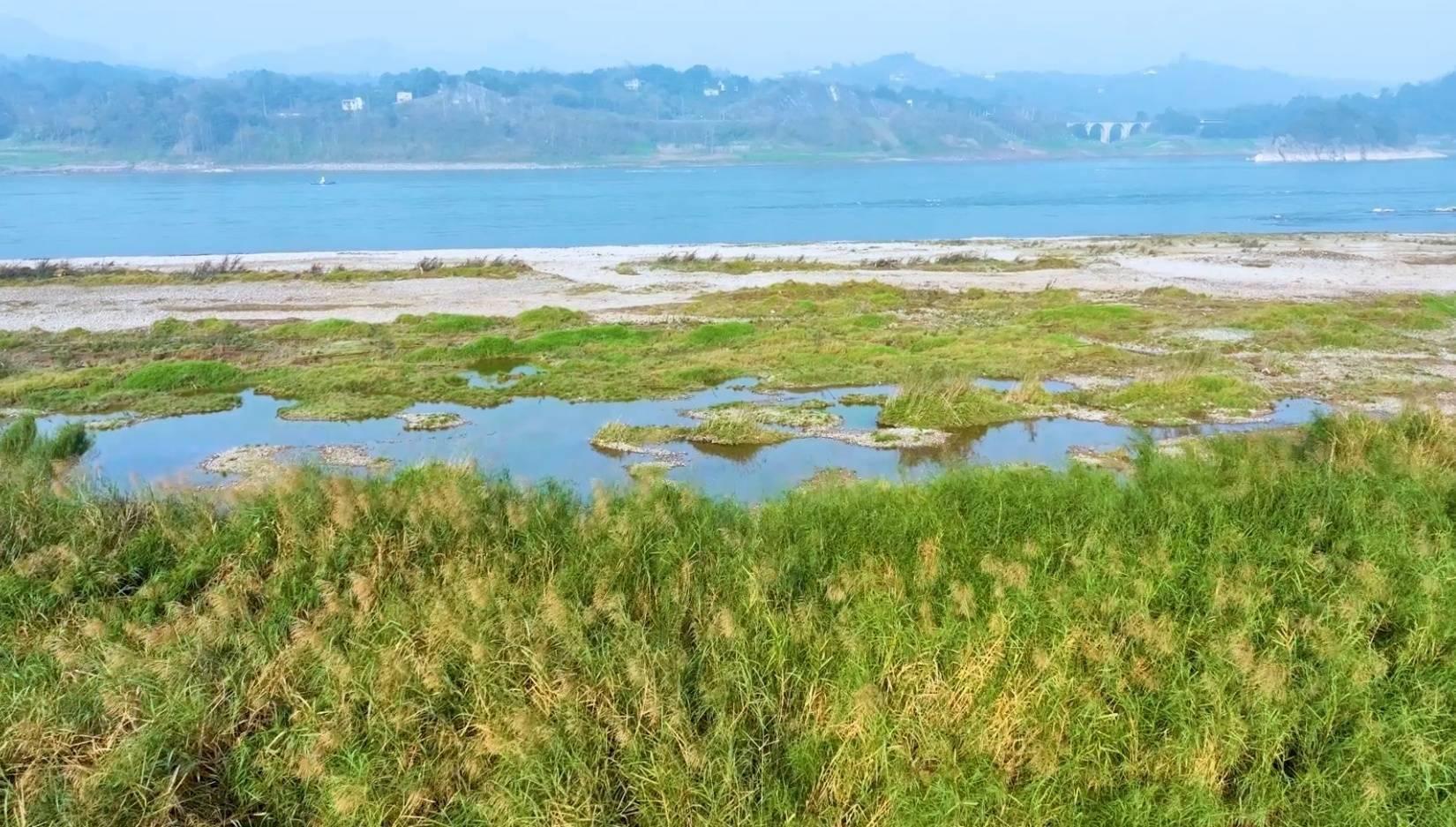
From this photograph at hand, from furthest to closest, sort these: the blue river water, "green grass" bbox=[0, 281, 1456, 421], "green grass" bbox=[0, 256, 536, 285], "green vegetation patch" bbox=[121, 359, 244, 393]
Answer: the blue river water → "green grass" bbox=[0, 256, 536, 285] → "green vegetation patch" bbox=[121, 359, 244, 393] → "green grass" bbox=[0, 281, 1456, 421]

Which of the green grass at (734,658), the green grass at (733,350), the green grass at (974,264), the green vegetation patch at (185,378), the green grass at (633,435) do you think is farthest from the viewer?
the green grass at (974,264)

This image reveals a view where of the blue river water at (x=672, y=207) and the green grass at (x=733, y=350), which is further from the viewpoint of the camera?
the blue river water at (x=672, y=207)

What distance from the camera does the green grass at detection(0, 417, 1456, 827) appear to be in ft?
20.7

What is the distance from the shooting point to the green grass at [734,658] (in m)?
6.31

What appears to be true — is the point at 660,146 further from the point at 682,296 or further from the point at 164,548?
the point at 164,548

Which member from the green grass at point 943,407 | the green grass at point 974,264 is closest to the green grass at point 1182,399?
the green grass at point 943,407

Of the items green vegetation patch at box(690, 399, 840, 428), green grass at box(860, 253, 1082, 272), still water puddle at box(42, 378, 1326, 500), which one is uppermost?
green grass at box(860, 253, 1082, 272)

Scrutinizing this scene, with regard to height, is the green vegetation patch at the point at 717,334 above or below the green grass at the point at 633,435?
above

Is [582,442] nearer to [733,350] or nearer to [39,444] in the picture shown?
[733,350]

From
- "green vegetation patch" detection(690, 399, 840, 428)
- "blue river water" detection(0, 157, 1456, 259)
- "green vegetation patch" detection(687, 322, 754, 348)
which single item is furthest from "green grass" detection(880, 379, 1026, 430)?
"blue river water" detection(0, 157, 1456, 259)

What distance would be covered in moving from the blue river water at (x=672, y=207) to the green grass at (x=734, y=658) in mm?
50771

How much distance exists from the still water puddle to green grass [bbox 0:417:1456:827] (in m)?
5.69

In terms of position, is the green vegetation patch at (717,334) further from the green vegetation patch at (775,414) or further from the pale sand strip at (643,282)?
the green vegetation patch at (775,414)

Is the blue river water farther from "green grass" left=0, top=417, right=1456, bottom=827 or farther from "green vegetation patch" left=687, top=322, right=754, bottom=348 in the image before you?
"green grass" left=0, top=417, right=1456, bottom=827
